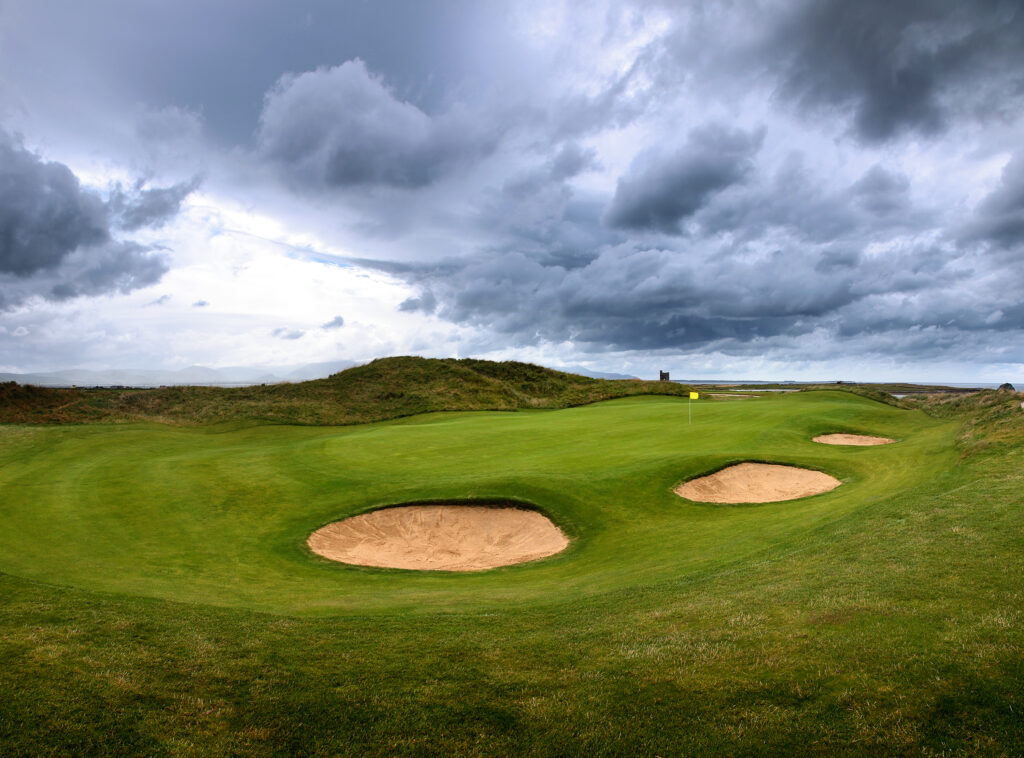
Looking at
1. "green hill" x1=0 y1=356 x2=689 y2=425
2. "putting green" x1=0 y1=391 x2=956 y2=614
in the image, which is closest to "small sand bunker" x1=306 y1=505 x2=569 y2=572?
"putting green" x1=0 y1=391 x2=956 y2=614

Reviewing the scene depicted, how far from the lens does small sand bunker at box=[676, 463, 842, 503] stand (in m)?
20.5

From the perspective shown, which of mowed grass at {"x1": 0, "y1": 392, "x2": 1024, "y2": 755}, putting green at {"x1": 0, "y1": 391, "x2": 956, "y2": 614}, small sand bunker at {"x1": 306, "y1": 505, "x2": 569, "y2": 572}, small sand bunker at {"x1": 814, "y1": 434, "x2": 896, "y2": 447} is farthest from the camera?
small sand bunker at {"x1": 814, "y1": 434, "x2": 896, "y2": 447}

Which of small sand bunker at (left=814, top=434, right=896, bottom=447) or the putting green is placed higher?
small sand bunker at (left=814, top=434, right=896, bottom=447)

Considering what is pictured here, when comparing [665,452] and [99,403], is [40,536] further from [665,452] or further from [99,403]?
[99,403]

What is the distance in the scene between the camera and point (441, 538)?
1786cm

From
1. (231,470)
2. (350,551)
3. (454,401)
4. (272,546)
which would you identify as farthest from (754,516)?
(454,401)

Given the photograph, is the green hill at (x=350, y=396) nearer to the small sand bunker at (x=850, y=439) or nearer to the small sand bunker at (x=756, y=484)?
the small sand bunker at (x=850, y=439)

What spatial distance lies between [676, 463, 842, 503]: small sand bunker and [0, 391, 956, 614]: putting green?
2.01ft

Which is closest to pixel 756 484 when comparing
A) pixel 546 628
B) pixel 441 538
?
pixel 441 538

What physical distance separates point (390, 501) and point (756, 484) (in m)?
14.1

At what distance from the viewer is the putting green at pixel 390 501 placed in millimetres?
12430

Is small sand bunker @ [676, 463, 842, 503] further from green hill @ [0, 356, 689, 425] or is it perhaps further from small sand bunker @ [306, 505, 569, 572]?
green hill @ [0, 356, 689, 425]

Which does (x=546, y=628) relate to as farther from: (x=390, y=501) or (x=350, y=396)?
(x=350, y=396)

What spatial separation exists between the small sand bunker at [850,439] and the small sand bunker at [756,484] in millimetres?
8841
